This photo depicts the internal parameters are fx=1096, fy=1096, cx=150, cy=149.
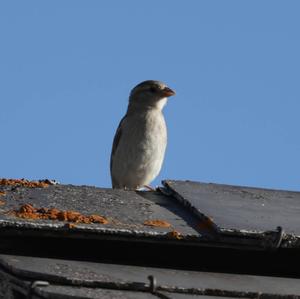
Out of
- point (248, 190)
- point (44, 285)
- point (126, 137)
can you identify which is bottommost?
point (44, 285)

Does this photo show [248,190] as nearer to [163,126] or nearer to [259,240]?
[259,240]

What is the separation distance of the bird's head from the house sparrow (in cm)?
8

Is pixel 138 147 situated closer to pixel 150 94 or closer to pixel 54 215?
pixel 150 94

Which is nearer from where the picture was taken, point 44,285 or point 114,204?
point 44,285

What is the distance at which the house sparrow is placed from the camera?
11.3 metres

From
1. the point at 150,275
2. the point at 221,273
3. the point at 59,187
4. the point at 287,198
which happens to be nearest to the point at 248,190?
the point at 287,198

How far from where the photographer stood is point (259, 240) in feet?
14.6

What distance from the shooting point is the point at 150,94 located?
40.0 feet

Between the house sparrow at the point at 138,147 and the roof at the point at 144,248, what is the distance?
6.12m

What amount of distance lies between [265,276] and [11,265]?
1183 mm

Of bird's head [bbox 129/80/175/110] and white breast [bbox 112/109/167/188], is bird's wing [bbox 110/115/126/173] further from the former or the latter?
bird's head [bbox 129/80/175/110]

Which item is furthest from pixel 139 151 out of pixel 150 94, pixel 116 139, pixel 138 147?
pixel 150 94

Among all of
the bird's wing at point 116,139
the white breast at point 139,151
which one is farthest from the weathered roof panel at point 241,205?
the bird's wing at point 116,139

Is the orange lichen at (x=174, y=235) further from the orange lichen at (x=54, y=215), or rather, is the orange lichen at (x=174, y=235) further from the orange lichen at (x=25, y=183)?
the orange lichen at (x=25, y=183)
